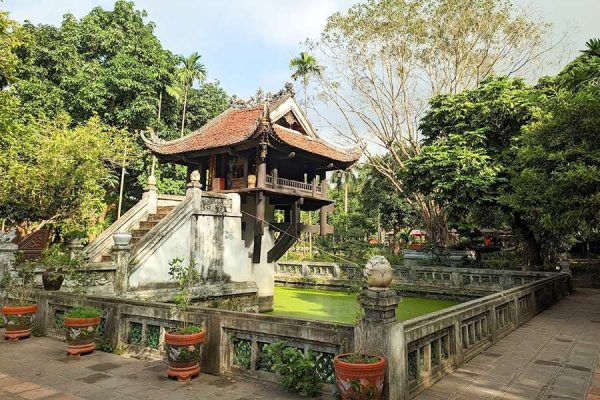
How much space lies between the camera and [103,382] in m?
4.89

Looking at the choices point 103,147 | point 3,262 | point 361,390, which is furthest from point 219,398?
point 103,147

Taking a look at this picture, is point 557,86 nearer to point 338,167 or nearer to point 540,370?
point 338,167

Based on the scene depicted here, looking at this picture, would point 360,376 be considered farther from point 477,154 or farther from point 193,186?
point 477,154

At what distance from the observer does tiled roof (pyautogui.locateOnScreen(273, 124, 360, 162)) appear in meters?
14.1

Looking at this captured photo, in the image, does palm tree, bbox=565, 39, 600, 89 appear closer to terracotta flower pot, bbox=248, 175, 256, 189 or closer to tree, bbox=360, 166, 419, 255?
terracotta flower pot, bbox=248, 175, 256, 189

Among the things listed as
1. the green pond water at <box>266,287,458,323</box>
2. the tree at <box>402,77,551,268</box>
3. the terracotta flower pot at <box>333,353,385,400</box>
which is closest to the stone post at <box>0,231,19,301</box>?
the green pond water at <box>266,287,458,323</box>

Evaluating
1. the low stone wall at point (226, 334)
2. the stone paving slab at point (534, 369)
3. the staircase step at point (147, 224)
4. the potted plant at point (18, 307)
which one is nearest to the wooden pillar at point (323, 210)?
the staircase step at point (147, 224)

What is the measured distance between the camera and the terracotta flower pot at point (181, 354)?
4.93m

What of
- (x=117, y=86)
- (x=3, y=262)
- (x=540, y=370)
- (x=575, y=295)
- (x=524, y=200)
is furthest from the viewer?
(x=117, y=86)

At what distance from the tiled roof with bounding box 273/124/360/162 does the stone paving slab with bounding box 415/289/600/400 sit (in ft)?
28.0

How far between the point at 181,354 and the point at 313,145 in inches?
454

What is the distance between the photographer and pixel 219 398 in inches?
174

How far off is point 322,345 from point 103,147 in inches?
595

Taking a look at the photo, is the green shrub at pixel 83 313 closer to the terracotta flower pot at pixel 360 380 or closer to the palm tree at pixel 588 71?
the terracotta flower pot at pixel 360 380
